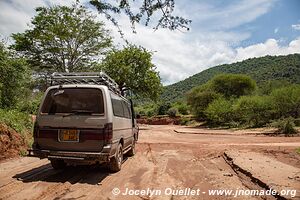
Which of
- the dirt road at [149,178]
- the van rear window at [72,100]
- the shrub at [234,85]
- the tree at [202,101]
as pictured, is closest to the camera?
the dirt road at [149,178]

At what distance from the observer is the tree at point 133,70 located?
34.9 metres

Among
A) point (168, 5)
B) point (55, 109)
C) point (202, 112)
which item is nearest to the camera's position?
point (168, 5)

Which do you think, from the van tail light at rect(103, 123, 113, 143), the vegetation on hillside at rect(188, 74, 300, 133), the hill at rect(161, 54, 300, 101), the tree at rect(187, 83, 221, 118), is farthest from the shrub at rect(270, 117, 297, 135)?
the hill at rect(161, 54, 300, 101)

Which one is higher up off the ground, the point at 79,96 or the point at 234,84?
the point at 234,84

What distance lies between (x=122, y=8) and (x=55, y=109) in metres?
3.78

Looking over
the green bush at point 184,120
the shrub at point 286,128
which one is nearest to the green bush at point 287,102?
the shrub at point 286,128

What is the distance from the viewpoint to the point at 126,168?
9.73 metres

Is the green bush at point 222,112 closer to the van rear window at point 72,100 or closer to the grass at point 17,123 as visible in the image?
the grass at point 17,123

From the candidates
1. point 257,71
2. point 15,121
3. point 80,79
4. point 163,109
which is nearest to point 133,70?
point 15,121

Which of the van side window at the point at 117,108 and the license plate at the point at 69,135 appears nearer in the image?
the license plate at the point at 69,135

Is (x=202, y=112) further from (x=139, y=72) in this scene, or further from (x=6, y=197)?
(x=6, y=197)

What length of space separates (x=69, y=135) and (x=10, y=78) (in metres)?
12.6

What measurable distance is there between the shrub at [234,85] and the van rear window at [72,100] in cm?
5452

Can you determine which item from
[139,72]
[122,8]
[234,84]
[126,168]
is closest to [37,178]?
[126,168]
